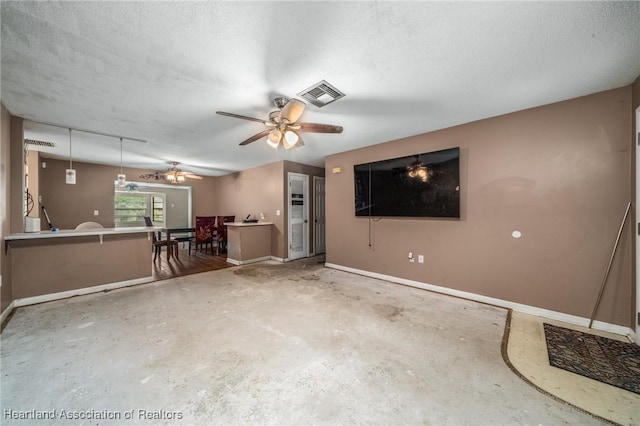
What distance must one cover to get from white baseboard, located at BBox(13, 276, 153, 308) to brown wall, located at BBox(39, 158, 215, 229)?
3.22 metres

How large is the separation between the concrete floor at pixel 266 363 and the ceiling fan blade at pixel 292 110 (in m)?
2.14

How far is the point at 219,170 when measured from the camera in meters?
6.77

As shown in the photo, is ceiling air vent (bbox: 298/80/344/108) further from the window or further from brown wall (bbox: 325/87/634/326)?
the window

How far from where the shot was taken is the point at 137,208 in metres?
8.05

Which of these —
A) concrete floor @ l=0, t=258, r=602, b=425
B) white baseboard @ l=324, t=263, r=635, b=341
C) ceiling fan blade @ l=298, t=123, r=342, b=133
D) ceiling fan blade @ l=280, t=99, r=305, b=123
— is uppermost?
ceiling fan blade @ l=280, t=99, r=305, b=123

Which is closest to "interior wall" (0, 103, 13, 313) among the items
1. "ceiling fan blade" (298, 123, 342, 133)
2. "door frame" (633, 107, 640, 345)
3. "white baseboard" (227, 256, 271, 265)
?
"white baseboard" (227, 256, 271, 265)

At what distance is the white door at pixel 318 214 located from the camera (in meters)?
6.17

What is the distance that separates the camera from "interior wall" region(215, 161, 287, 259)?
551 centimetres

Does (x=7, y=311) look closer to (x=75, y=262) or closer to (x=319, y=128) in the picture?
(x=75, y=262)

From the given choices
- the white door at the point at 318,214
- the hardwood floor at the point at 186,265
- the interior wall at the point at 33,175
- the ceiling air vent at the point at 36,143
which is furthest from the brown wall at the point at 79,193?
the white door at the point at 318,214

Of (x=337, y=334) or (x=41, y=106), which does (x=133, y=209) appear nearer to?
(x=41, y=106)

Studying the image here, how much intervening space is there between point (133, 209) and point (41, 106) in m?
6.28

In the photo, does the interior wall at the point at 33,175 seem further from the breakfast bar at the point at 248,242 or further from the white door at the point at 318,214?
the white door at the point at 318,214

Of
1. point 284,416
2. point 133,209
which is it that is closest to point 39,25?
point 284,416
